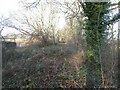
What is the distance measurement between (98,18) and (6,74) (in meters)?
1.65

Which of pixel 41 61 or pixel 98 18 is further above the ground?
pixel 98 18

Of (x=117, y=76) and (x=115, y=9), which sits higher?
(x=115, y=9)

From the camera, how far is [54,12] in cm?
402

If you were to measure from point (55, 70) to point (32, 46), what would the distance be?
1.75ft

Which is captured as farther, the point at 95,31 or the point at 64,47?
the point at 64,47

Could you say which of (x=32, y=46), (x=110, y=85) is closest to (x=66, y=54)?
(x=32, y=46)

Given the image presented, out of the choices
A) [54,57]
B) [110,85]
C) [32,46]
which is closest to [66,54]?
[54,57]

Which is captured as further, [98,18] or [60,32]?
[60,32]

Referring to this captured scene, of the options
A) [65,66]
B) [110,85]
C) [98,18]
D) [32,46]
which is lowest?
[110,85]

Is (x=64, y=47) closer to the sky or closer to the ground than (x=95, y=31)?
closer to the ground

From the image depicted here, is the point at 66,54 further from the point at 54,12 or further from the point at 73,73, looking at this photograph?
the point at 54,12

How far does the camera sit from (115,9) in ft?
12.4

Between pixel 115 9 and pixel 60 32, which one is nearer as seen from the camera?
pixel 115 9

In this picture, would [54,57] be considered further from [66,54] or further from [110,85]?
[110,85]
